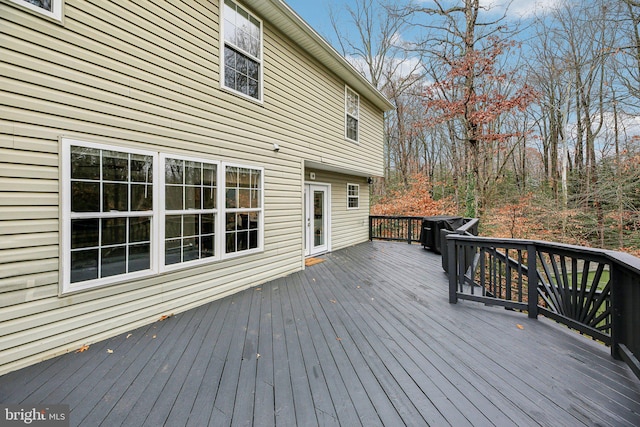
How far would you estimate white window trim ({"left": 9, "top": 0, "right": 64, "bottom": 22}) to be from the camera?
2.30 m

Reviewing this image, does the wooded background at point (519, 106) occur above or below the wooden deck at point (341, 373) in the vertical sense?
above

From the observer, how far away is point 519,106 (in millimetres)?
8766

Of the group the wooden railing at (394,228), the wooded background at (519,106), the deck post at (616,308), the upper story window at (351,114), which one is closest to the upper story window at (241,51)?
the upper story window at (351,114)

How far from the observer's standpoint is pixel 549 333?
2783 millimetres

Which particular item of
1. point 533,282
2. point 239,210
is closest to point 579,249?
point 533,282

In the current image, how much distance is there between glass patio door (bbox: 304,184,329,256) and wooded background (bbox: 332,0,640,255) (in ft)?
18.3

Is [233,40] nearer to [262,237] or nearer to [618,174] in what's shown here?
[262,237]

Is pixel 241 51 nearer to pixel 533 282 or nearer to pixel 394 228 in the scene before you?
pixel 533 282

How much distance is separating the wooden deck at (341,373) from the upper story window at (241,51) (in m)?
3.50

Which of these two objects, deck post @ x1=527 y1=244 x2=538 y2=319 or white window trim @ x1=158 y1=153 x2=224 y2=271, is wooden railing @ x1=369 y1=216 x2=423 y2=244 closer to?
deck post @ x1=527 y1=244 x2=538 y2=319

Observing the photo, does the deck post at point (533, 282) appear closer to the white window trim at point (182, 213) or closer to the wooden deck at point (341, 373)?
the wooden deck at point (341, 373)

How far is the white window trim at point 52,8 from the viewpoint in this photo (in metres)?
2.30

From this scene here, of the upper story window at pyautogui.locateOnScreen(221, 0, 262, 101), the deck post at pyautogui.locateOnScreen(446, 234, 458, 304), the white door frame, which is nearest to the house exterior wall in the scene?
the upper story window at pyautogui.locateOnScreen(221, 0, 262, 101)

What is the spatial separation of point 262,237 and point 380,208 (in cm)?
1008
